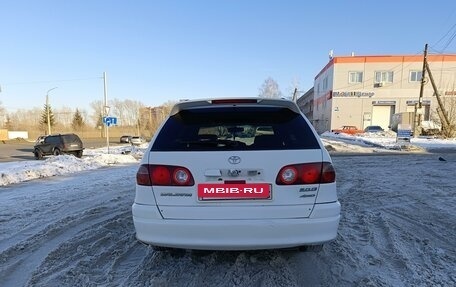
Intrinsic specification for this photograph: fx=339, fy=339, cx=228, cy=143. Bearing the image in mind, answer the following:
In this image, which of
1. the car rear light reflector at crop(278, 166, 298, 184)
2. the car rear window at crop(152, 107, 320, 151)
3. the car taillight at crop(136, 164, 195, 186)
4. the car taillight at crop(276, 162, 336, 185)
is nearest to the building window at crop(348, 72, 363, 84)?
the car rear window at crop(152, 107, 320, 151)

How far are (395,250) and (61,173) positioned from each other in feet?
35.8

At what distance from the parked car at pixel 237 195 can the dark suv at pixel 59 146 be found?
22.4 metres

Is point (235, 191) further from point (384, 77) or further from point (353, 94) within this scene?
point (384, 77)

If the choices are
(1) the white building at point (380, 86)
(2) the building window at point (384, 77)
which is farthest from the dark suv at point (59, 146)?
(2) the building window at point (384, 77)

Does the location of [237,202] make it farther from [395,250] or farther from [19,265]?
[19,265]

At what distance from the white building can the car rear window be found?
162 ft

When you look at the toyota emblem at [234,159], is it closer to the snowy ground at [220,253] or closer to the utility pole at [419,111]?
the snowy ground at [220,253]

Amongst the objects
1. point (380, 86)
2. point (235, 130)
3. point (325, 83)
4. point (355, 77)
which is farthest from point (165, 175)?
point (325, 83)

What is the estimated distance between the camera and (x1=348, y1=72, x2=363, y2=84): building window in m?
49.5

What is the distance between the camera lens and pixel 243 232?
2879 mm

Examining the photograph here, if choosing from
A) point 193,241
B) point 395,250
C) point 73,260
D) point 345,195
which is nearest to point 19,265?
point 73,260

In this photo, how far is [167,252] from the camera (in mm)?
3859

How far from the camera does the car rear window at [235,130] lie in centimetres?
307

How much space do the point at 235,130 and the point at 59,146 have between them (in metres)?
23.2
